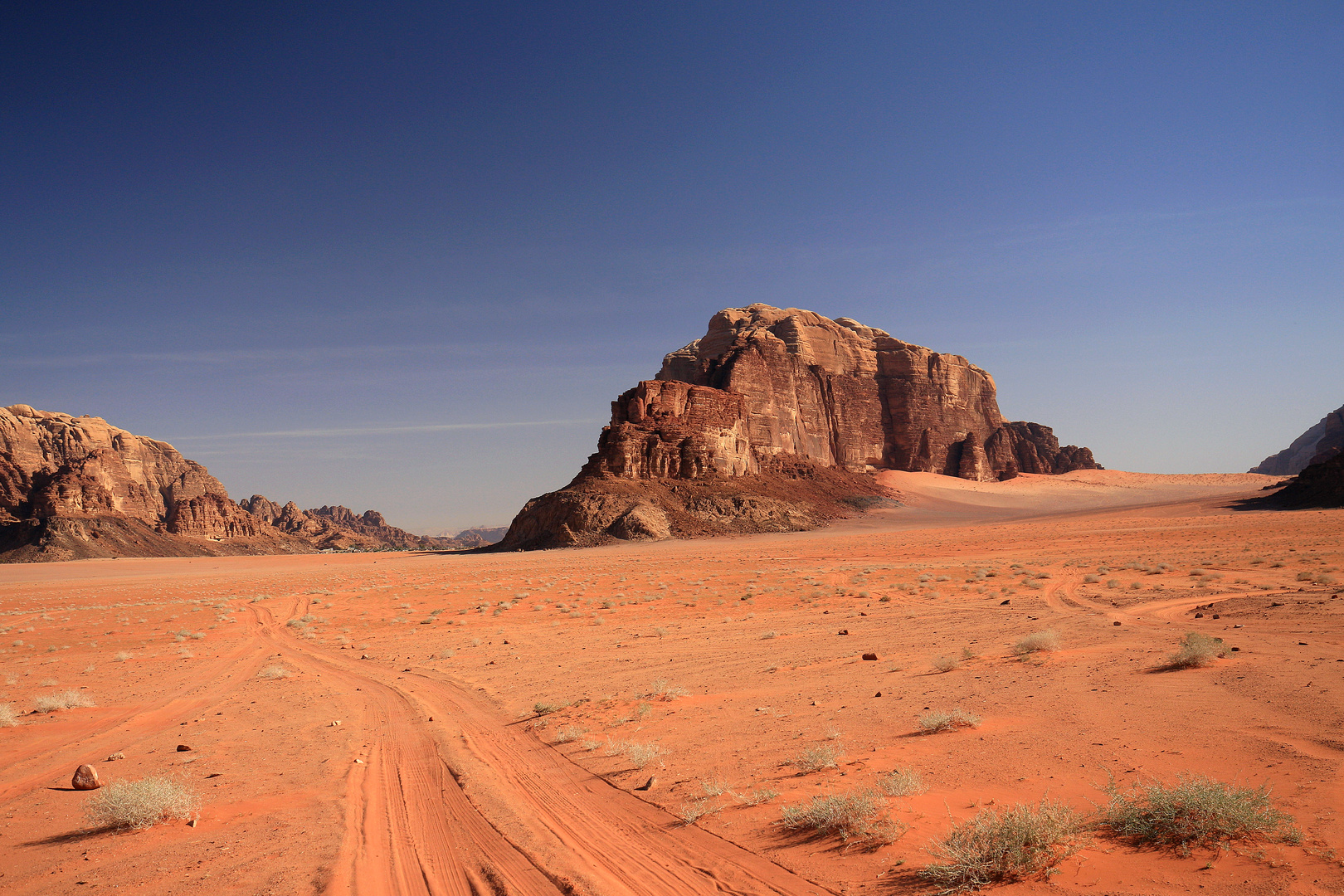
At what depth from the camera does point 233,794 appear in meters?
6.65

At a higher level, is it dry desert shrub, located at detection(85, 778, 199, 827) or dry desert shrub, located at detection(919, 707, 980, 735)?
dry desert shrub, located at detection(85, 778, 199, 827)

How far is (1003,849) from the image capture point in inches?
161

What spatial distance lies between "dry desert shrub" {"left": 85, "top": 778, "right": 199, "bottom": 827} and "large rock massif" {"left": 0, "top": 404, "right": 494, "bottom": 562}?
4228 inches

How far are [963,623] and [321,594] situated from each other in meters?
26.9

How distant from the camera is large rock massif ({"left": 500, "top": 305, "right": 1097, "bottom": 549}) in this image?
2608 inches

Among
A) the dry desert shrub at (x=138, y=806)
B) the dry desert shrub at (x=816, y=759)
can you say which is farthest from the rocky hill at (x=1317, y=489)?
the dry desert shrub at (x=138, y=806)

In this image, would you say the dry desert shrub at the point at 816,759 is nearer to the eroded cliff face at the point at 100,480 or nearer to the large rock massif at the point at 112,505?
the large rock massif at the point at 112,505

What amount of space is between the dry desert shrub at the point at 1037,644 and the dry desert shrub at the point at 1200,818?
5.92 meters

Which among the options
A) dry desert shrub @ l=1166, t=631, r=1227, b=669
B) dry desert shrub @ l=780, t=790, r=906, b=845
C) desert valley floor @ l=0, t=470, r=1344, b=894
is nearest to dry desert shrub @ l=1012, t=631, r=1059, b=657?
desert valley floor @ l=0, t=470, r=1344, b=894

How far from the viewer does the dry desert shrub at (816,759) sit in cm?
624

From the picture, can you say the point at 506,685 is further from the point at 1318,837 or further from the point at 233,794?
the point at 1318,837

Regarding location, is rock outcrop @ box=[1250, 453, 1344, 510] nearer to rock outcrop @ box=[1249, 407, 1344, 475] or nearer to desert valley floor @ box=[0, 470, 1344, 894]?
desert valley floor @ box=[0, 470, 1344, 894]

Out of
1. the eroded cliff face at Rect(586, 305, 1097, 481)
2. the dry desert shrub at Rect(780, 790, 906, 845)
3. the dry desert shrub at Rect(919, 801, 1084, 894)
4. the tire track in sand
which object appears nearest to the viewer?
the dry desert shrub at Rect(919, 801, 1084, 894)

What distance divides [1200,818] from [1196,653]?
5462 mm
